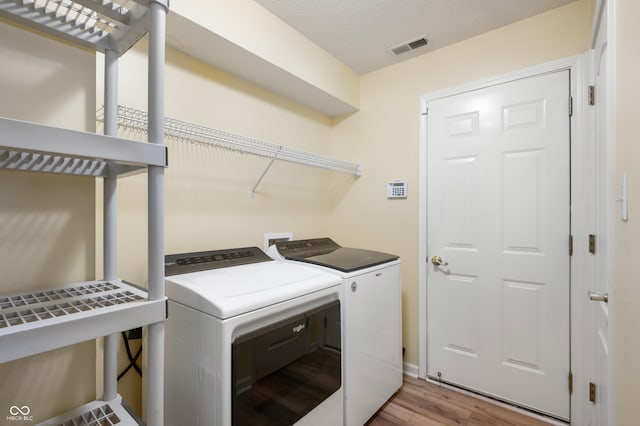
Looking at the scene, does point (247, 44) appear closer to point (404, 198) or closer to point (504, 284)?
point (404, 198)

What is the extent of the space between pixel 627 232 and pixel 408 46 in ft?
5.97

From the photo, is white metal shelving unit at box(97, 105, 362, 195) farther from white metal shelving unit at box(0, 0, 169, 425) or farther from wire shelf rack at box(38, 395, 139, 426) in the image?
wire shelf rack at box(38, 395, 139, 426)

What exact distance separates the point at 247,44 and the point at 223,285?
4.29 ft

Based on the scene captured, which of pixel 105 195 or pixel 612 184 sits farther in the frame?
pixel 105 195

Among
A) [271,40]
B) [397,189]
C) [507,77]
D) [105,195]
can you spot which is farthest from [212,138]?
[507,77]

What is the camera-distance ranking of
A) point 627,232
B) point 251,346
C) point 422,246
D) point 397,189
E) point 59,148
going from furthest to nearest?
point 397,189, point 422,246, point 251,346, point 627,232, point 59,148

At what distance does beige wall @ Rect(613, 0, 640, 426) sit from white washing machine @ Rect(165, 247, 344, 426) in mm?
1022

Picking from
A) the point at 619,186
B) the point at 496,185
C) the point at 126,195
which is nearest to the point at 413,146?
the point at 496,185

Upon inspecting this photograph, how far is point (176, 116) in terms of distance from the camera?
162 cm

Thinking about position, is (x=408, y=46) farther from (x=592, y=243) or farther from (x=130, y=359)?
(x=130, y=359)

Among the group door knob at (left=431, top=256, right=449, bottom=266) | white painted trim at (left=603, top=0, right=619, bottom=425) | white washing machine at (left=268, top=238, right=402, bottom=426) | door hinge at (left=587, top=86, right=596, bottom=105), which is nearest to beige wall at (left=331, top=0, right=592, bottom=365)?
door knob at (left=431, top=256, right=449, bottom=266)

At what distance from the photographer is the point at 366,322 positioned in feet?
5.58

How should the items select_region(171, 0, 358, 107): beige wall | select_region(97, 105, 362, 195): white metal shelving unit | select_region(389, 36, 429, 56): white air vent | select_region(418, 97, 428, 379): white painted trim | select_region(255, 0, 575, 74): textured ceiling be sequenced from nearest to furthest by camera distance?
select_region(97, 105, 362, 195): white metal shelving unit, select_region(171, 0, 358, 107): beige wall, select_region(255, 0, 575, 74): textured ceiling, select_region(389, 36, 429, 56): white air vent, select_region(418, 97, 428, 379): white painted trim

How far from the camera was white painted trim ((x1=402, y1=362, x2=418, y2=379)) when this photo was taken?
2.25 metres
